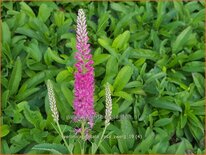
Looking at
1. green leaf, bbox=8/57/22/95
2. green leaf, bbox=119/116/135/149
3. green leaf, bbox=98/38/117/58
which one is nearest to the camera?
green leaf, bbox=119/116/135/149

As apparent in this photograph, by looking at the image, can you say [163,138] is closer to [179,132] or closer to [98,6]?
[179,132]

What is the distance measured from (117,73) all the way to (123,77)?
0.15 m

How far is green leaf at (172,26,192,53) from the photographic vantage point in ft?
14.0

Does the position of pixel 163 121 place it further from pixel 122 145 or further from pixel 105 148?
pixel 105 148

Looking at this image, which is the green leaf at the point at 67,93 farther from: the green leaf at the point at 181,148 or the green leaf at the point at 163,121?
the green leaf at the point at 181,148

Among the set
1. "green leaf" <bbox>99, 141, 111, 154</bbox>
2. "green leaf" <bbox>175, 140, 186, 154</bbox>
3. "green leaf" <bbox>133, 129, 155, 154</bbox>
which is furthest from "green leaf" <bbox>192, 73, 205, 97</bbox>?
"green leaf" <bbox>99, 141, 111, 154</bbox>

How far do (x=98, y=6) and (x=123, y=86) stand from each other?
146 cm

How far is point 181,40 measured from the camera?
14.2ft

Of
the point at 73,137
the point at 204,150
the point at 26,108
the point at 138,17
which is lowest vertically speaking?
the point at 204,150

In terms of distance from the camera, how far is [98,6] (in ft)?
15.5

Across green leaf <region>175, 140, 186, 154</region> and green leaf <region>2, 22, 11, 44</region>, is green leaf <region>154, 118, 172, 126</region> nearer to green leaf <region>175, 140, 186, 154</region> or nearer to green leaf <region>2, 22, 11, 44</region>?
green leaf <region>175, 140, 186, 154</region>

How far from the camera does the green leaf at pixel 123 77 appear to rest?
3627 mm

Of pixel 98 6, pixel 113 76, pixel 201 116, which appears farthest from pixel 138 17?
pixel 201 116

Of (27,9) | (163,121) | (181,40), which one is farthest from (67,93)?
(181,40)
